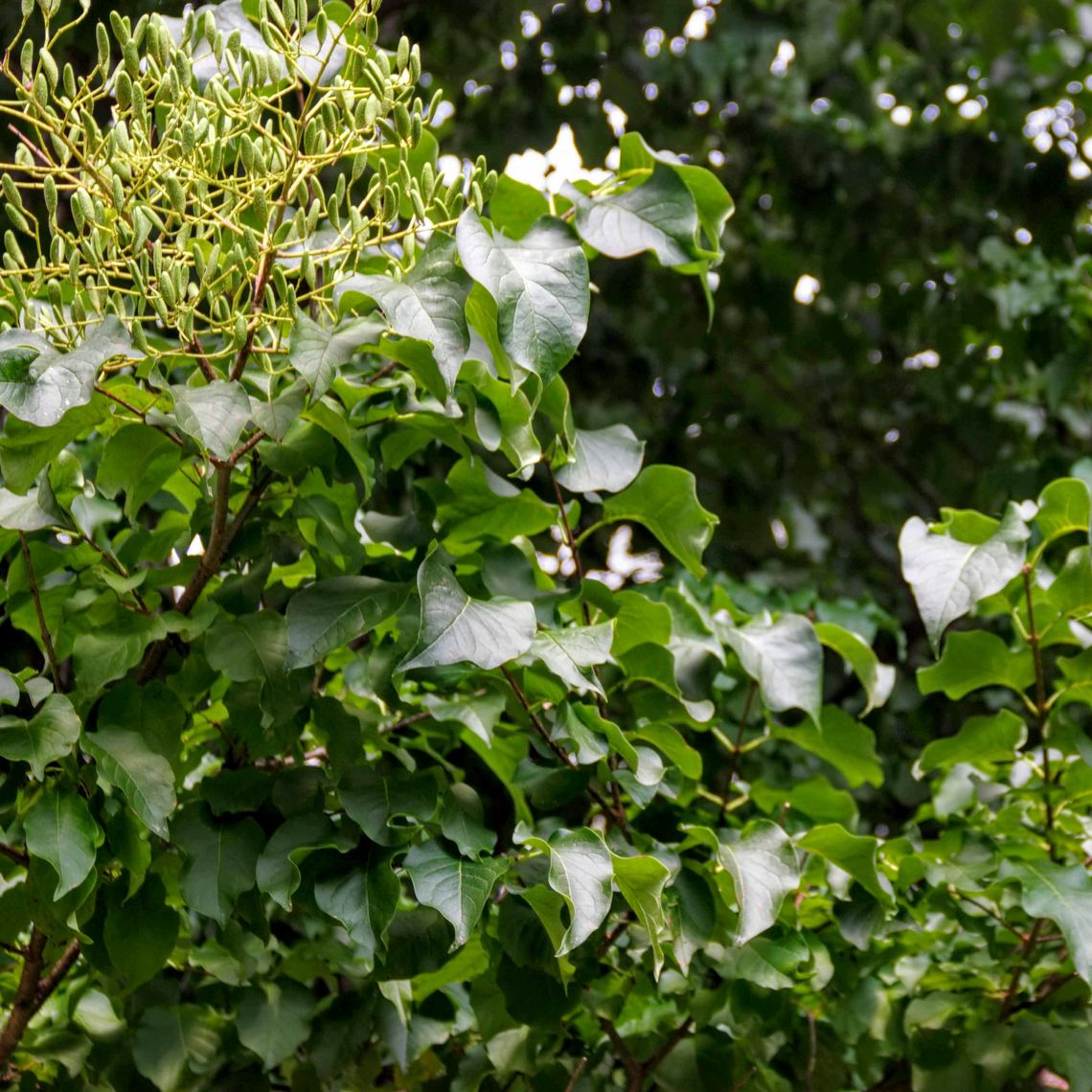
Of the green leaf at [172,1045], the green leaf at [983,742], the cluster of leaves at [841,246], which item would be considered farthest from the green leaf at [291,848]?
the cluster of leaves at [841,246]

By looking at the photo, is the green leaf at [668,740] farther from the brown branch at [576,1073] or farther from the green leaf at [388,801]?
the brown branch at [576,1073]

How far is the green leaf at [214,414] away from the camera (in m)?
0.65

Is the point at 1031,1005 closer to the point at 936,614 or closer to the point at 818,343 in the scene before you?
the point at 936,614

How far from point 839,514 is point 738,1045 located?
64.1 inches

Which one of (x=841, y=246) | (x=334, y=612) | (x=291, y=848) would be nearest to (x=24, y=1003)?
(x=291, y=848)

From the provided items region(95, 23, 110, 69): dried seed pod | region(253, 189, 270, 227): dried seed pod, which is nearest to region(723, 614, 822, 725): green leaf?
region(253, 189, 270, 227): dried seed pod

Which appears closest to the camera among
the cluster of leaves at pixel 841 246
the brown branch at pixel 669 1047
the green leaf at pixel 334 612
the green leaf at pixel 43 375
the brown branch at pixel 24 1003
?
the green leaf at pixel 43 375

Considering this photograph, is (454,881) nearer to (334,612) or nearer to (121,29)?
(334,612)

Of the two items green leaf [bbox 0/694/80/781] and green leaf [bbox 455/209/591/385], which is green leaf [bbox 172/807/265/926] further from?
green leaf [bbox 455/209/591/385]

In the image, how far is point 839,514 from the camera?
2.46m

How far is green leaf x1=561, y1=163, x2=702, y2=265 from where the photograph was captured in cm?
75

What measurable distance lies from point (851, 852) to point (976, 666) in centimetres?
Result: 17

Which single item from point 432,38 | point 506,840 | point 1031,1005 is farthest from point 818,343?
point 1031,1005

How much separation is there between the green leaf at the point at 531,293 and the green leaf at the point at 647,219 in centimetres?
7
